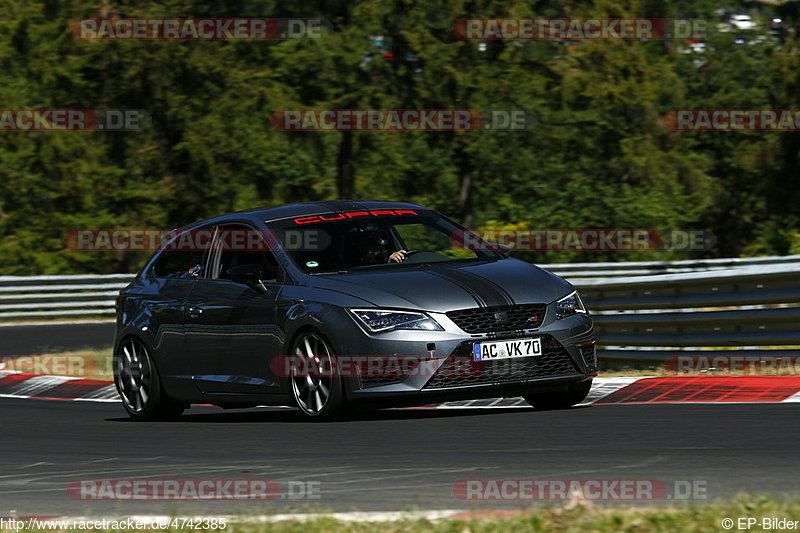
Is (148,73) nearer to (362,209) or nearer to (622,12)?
(622,12)

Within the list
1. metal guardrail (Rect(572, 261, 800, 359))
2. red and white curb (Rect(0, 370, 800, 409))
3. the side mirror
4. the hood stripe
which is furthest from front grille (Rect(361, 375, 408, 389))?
metal guardrail (Rect(572, 261, 800, 359))

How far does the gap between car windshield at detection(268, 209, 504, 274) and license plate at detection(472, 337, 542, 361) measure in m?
1.19

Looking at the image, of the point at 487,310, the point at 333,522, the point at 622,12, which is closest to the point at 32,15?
the point at 622,12

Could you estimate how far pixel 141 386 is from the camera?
1172 centimetres

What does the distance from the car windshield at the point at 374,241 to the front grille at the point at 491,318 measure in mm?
1037

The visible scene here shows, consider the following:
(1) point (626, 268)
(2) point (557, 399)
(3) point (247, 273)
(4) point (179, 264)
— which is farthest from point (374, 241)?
(1) point (626, 268)

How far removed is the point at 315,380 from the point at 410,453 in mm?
1747

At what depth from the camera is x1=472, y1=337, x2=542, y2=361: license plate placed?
9188mm

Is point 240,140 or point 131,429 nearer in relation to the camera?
point 131,429

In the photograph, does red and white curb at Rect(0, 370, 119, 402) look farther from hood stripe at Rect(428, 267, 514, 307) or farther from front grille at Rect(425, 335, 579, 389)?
front grille at Rect(425, 335, 579, 389)

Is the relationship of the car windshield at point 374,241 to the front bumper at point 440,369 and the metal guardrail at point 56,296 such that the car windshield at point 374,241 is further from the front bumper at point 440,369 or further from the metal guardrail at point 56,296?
the metal guardrail at point 56,296

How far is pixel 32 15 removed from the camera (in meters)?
38.9

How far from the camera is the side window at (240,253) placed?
10445mm

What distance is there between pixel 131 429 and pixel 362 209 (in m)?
2.47
